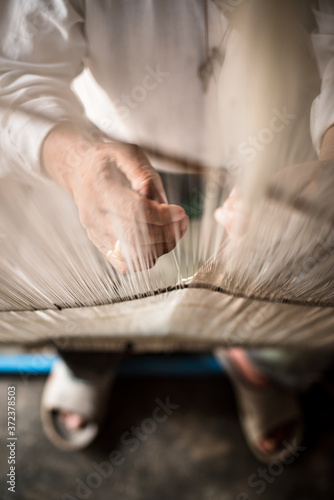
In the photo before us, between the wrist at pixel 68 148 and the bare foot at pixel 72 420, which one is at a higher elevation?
the wrist at pixel 68 148

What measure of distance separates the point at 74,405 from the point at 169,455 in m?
0.24

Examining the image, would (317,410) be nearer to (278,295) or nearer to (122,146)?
(278,295)

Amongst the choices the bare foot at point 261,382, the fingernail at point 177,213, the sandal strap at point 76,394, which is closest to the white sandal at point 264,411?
the bare foot at point 261,382

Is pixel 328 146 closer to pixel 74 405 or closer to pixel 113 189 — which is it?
pixel 113 189

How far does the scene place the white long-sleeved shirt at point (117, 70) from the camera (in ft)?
0.51

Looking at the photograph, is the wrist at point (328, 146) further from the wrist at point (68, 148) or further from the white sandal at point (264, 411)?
the white sandal at point (264, 411)

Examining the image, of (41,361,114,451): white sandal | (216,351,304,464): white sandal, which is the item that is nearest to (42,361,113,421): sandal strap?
(41,361,114,451): white sandal

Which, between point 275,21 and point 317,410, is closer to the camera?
point 275,21

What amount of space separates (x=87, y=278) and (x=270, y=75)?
18 centimetres

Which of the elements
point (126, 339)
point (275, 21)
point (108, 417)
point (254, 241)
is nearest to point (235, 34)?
point (275, 21)

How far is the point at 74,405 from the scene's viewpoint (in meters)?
0.73

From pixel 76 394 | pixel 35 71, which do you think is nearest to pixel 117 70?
pixel 35 71

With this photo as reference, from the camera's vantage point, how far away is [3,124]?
169 millimetres

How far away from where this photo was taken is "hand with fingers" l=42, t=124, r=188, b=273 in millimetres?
175
